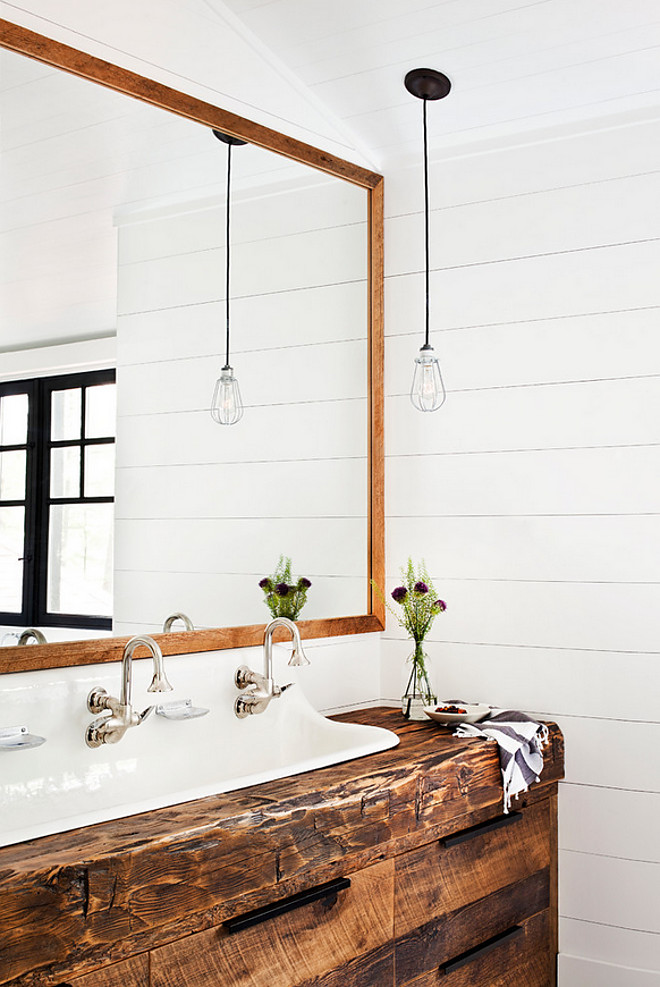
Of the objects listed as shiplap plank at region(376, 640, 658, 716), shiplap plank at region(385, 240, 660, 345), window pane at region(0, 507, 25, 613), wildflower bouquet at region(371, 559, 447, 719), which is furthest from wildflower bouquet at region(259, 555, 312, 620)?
Result: shiplap plank at region(385, 240, 660, 345)

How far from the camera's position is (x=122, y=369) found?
2225mm

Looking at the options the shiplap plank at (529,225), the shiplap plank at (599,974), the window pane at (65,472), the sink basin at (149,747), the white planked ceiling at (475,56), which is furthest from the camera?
the shiplap plank at (529,225)

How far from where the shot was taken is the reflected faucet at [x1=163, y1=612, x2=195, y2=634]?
225cm

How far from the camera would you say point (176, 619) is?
227cm

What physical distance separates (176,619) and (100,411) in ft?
1.69

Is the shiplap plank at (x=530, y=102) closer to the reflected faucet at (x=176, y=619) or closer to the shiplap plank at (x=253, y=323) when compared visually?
the shiplap plank at (x=253, y=323)

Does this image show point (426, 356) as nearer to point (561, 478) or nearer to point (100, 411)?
point (561, 478)

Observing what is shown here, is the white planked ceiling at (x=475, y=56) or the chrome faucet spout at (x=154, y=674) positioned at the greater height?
the white planked ceiling at (x=475, y=56)

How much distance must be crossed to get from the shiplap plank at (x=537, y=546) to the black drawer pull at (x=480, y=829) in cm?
65

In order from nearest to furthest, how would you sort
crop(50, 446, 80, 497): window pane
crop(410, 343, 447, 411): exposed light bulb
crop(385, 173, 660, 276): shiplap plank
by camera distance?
crop(50, 446, 80, 497): window pane → crop(385, 173, 660, 276): shiplap plank → crop(410, 343, 447, 411): exposed light bulb

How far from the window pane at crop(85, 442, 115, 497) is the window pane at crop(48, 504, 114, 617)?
3 cm

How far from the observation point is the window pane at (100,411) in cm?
215

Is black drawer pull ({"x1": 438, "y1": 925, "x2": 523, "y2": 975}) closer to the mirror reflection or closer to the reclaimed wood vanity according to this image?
the reclaimed wood vanity

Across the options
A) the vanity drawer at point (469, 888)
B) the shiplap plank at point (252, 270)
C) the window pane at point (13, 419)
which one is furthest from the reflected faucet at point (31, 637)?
the vanity drawer at point (469, 888)
